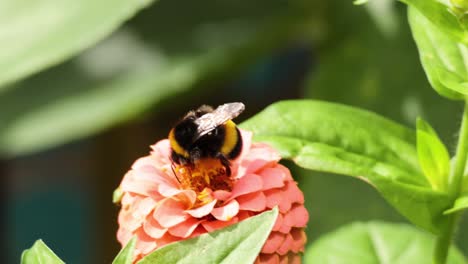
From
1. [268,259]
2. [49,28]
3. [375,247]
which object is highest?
[49,28]

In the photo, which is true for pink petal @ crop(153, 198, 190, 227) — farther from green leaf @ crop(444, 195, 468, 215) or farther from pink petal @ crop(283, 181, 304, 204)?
green leaf @ crop(444, 195, 468, 215)

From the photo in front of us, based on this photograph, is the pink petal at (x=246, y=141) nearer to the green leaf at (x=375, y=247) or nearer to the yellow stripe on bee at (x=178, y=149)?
the yellow stripe on bee at (x=178, y=149)

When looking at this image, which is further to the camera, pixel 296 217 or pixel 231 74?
pixel 231 74

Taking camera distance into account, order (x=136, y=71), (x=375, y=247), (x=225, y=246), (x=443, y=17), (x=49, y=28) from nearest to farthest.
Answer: (x=225, y=246)
(x=443, y=17)
(x=375, y=247)
(x=49, y=28)
(x=136, y=71)

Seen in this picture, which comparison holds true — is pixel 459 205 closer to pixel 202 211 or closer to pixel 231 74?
pixel 202 211

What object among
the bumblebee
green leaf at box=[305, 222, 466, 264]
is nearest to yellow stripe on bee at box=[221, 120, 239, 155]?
the bumblebee

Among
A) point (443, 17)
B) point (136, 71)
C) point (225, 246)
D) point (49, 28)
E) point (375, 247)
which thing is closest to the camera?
point (225, 246)

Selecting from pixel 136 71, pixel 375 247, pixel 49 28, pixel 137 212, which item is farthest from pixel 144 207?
pixel 136 71
